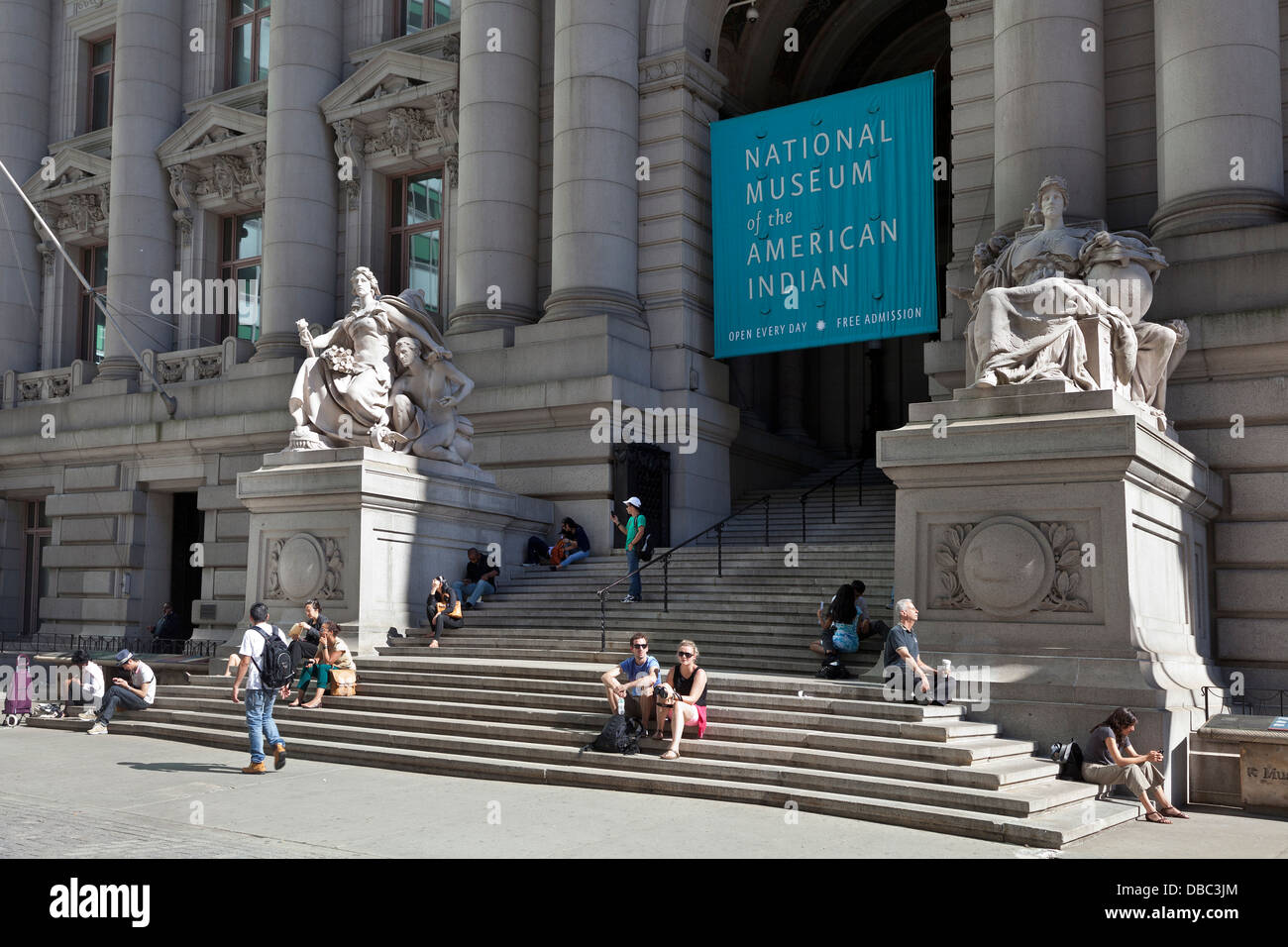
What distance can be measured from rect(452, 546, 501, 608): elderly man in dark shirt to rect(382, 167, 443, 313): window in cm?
940

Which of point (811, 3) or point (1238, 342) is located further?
point (811, 3)

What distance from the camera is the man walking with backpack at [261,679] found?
42.4ft

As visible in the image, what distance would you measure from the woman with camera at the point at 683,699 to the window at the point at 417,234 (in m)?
16.5

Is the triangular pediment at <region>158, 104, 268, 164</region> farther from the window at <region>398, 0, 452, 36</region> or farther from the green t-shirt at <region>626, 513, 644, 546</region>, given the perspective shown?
the green t-shirt at <region>626, 513, 644, 546</region>

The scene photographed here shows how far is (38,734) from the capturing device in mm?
16766

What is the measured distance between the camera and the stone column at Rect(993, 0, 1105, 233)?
18531 mm

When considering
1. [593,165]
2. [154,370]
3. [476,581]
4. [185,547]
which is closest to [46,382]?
[154,370]

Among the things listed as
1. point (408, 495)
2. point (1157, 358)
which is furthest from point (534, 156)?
point (1157, 358)

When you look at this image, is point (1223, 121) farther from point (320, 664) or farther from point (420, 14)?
point (420, 14)

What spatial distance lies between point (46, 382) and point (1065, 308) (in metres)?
26.2

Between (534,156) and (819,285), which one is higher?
(534,156)

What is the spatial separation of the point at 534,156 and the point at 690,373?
5683 millimetres

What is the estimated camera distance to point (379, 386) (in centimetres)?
1911
